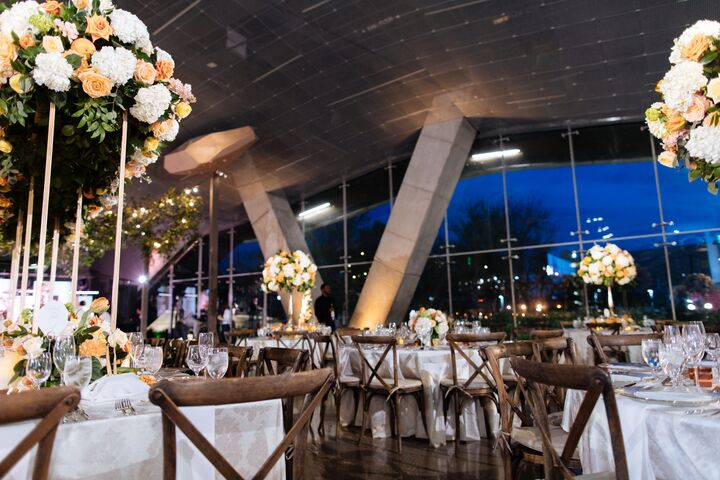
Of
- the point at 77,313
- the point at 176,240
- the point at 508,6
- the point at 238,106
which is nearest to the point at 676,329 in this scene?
the point at 77,313

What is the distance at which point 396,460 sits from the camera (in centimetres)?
409

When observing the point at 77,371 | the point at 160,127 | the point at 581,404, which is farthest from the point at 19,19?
the point at 581,404

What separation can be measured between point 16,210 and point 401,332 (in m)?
4.10

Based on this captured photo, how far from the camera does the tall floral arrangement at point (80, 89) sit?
82.2 inches

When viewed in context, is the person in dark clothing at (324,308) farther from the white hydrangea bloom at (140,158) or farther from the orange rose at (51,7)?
the orange rose at (51,7)

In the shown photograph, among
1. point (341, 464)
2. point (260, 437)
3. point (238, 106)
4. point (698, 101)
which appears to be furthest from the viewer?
point (238, 106)

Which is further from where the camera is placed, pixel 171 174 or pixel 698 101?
pixel 171 174

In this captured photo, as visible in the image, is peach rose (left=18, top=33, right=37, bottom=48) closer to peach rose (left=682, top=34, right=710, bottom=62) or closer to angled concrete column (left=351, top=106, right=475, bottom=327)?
peach rose (left=682, top=34, right=710, bottom=62)

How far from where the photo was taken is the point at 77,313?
7.08 feet

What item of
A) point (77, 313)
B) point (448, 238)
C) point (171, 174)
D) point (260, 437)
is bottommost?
point (260, 437)

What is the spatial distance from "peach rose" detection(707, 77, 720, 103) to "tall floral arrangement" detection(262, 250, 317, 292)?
21.1 feet

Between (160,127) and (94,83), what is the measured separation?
0.39m

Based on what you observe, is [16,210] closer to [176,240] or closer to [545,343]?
[545,343]

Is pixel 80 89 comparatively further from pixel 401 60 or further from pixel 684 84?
pixel 401 60
